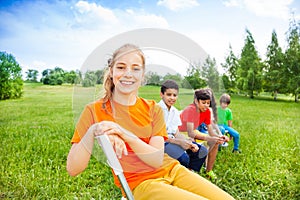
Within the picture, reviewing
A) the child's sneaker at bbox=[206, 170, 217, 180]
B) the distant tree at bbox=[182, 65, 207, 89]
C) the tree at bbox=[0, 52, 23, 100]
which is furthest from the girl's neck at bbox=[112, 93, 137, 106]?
the tree at bbox=[0, 52, 23, 100]

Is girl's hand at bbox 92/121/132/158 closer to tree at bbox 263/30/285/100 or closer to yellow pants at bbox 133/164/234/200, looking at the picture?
yellow pants at bbox 133/164/234/200

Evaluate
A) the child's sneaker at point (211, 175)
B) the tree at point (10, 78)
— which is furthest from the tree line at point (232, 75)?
the child's sneaker at point (211, 175)

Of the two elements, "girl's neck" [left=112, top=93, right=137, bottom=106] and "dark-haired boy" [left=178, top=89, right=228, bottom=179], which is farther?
"dark-haired boy" [left=178, top=89, right=228, bottom=179]

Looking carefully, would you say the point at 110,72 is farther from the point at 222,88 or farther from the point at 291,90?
the point at 291,90

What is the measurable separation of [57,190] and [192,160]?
101cm

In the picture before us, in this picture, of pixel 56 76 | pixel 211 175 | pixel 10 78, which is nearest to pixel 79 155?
pixel 56 76

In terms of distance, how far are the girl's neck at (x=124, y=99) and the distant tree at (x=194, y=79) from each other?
24 cm

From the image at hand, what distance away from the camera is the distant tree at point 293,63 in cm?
1290

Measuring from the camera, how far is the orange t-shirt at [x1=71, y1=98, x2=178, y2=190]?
107 centimetres

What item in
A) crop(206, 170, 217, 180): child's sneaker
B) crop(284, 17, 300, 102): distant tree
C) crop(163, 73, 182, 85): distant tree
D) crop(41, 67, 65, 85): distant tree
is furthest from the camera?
crop(284, 17, 300, 102): distant tree

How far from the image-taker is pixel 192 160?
2.02m

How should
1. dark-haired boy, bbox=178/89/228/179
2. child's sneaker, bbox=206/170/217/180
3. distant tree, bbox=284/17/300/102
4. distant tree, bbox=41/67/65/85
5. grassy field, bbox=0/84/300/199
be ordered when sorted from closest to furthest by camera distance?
dark-haired boy, bbox=178/89/228/179, distant tree, bbox=41/67/65/85, grassy field, bbox=0/84/300/199, child's sneaker, bbox=206/170/217/180, distant tree, bbox=284/17/300/102

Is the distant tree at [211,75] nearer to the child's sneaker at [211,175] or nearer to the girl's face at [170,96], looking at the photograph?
the girl's face at [170,96]

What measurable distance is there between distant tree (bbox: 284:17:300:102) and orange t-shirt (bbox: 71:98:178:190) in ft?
42.3
